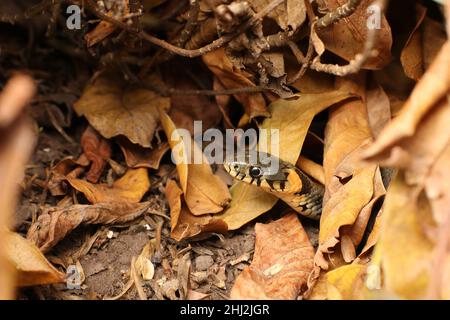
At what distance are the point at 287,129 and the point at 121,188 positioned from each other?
0.84 meters

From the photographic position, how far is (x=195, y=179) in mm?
2859

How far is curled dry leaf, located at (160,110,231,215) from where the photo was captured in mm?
2775

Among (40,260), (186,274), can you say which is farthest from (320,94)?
(40,260)

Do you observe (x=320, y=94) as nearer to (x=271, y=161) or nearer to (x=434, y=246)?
(x=271, y=161)

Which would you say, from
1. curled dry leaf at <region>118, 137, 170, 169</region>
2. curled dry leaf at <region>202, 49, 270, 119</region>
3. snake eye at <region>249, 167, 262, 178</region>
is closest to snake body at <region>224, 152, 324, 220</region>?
snake eye at <region>249, 167, 262, 178</region>

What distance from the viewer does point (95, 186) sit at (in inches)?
112

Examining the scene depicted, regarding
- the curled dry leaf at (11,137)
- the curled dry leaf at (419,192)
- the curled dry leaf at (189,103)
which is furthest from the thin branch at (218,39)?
the curled dry leaf at (11,137)

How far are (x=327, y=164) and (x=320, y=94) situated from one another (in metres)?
0.35

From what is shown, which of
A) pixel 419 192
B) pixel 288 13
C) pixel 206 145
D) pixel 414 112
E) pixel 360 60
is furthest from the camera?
pixel 206 145

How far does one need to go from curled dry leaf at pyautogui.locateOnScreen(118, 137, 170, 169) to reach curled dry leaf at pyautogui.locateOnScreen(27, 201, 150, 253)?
0.29 m

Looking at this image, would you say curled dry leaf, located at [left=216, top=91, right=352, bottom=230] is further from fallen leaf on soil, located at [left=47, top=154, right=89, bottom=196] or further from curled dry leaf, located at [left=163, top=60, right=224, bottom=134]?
fallen leaf on soil, located at [left=47, top=154, right=89, bottom=196]

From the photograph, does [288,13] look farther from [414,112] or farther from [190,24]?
[414,112]

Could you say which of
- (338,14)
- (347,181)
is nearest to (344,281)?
(347,181)

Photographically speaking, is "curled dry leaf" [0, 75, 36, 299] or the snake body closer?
"curled dry leaf" [0, 75, 36, 299]
